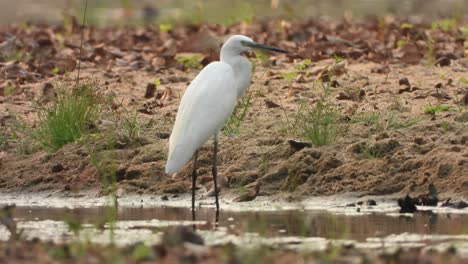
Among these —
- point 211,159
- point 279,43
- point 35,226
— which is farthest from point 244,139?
point 279,43

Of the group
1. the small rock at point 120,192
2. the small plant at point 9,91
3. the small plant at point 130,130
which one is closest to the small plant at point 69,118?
the small plant at point 130,130

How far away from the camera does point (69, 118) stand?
1045 cm

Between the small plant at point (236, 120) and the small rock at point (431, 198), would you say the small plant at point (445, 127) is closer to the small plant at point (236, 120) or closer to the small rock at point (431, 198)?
the small rock at point (431, 198)

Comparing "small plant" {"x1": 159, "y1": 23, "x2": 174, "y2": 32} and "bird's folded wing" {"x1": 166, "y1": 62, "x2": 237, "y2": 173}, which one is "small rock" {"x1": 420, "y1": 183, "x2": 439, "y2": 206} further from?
"small plant" {"x1": 159, "y1": 23, "x2": 174, "y2": 32}

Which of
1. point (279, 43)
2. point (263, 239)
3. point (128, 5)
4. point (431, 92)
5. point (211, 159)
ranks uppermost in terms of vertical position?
point (128, 5)

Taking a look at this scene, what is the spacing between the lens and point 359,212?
837 centimetres

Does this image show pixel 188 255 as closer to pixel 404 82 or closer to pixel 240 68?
pixel 240 68

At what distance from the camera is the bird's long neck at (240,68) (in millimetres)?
9641

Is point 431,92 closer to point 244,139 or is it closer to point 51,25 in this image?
point 244,139

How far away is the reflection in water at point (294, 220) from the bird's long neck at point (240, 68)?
118 centimetres

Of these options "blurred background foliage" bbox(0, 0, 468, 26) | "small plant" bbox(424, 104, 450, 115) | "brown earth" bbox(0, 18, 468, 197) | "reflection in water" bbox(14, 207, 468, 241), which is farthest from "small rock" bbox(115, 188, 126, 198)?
"blurred background foliage" bbox(0, 0, 468, 26)

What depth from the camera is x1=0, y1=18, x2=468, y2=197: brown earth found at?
9.29 meters

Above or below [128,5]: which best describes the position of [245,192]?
below

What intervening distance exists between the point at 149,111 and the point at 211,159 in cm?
144
